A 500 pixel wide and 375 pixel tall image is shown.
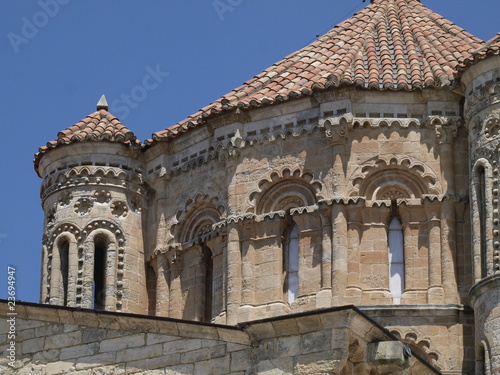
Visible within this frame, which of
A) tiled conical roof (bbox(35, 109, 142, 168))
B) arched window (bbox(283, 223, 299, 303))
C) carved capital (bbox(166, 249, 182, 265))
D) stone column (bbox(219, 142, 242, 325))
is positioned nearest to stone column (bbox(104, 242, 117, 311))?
carved capital (bbox(166, 249, 182, 265))

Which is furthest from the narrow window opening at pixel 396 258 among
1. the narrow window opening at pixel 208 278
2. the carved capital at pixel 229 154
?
the narrow window opening at pixel 208 278

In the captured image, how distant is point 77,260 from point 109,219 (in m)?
1.01

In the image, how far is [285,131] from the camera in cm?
3609

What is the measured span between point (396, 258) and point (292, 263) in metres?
1.89

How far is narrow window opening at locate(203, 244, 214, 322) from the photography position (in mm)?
36750

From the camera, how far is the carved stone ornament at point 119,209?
124 feet

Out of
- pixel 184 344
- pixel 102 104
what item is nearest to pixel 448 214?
pixel 102 104

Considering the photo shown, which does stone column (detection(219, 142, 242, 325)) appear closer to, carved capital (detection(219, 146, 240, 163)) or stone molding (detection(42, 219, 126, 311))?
carved capital (detection(219, 146, 240, 163))

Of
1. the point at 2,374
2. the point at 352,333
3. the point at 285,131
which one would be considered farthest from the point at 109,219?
the point at 352,333

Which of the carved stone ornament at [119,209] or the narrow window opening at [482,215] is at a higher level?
the carved stone ornament at [119,209]

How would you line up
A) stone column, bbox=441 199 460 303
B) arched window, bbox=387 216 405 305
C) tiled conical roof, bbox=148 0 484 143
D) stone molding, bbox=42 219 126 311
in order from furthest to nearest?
1. stone molding, bbox=42 219 126 311
2. tiled conical roof, bbox=148 0 484 143
3. arched window, bbox=387 216 405 305
4. stone column, bbox=441 199 460 303

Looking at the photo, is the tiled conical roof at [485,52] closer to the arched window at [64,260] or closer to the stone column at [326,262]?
the stone column at [326,262]

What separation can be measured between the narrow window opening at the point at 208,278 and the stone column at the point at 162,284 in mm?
800

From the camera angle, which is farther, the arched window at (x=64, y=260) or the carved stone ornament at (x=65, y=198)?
the carved stone ornament at (x=65, y=198)
